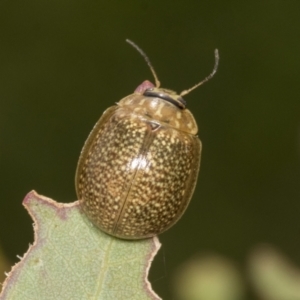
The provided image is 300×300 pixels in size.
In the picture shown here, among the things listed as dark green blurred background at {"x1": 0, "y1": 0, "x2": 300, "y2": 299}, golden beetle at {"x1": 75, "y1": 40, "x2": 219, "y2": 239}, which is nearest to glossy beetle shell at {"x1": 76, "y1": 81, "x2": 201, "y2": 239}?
golden beetle at {"x1": 75, "y1": 40, "x2": 219, "y2": 239}

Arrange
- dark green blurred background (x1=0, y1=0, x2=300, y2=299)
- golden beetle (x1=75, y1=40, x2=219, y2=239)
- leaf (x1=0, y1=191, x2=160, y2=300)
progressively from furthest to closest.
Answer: dark green blurred background (x1=0, y1=0, x2=300, y2=299), golden beetle (x1=75, y1=40, x2=219, y2=239), leaf (x1=0, y1=191, x2=160, y2=300)

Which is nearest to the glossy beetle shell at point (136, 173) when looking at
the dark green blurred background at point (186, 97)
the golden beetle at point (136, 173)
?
the golden beetle at point (136, 173)

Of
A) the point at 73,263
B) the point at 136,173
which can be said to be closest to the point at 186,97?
the point at 136,173

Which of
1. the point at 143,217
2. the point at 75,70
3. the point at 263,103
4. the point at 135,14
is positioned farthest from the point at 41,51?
the point at 143,217

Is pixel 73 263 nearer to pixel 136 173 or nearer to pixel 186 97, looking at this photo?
pixel 136 173

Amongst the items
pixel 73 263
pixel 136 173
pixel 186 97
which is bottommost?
pixel 73 263

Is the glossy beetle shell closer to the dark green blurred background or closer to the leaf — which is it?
the leaf

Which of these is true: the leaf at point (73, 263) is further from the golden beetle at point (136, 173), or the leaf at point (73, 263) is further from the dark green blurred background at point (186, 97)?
the dark green blurred background at point (186, 97)

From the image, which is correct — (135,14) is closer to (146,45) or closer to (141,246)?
(146,45)
